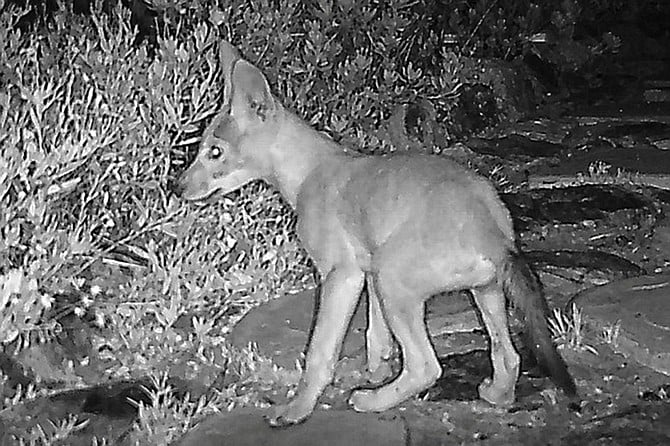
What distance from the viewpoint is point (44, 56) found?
289cm

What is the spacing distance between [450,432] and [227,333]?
29.0 inches

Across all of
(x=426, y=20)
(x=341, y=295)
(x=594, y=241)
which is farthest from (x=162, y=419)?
(x=426, y=20)

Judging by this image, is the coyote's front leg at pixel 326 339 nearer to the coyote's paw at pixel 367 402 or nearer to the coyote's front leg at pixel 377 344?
the coyote's paw at pixel 367 402

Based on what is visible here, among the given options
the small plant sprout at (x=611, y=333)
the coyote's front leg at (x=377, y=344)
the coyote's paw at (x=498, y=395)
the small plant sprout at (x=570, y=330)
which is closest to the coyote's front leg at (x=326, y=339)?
Answer: the coyote's front leg at (x=377, y=344)

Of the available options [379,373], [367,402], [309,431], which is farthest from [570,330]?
[309,431]

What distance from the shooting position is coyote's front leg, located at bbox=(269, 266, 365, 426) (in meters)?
1.97

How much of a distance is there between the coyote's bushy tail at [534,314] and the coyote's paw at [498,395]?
116mm

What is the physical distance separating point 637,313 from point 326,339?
0.79 meters

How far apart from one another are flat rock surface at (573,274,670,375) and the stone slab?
590mm

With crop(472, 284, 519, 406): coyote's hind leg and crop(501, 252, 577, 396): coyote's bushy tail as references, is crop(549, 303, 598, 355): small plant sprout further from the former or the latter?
crop(501, 252, 577, 396): coyote's bushy tail

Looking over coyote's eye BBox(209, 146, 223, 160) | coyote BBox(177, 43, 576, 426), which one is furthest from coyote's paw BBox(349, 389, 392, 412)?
coyote's eye BBox(209, 146, 223, 160)

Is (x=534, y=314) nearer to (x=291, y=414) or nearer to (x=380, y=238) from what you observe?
(x=380, y=238)

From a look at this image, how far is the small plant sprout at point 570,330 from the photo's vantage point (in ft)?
7.59

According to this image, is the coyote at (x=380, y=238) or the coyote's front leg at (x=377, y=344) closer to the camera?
the coyote at (x=380, y=238)
